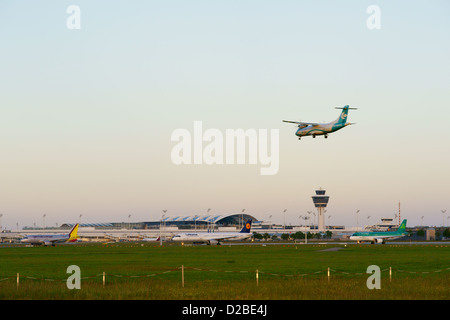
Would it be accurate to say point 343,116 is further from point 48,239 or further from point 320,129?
point 48,239

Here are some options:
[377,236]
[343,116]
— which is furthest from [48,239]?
[343,116]

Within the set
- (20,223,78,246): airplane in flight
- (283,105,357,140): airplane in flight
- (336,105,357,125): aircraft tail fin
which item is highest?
(336,105,357,125): aircraft tail fin

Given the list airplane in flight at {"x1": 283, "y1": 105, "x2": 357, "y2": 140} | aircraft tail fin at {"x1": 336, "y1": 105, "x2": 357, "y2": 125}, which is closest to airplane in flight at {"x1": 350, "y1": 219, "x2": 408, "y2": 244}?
aircraft tail fin at {"x1": 336, "y1": 105, "x2": 357, "y2": 125}

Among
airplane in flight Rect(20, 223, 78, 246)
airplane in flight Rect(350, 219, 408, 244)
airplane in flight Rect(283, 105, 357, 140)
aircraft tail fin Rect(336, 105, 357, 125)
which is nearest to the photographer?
airplane in flight Rect(283, 105, 357, 140)

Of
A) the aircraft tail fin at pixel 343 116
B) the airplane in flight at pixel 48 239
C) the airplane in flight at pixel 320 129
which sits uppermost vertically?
the aircraft tail fin at pixel 343 116

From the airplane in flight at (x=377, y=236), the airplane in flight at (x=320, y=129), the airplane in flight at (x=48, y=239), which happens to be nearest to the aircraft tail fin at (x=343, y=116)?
the airplane in flight at (x=320, y=129)

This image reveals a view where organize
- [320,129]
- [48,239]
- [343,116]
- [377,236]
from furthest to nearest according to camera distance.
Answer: [377,236]
[48,239]
[343,116]
[320,129]

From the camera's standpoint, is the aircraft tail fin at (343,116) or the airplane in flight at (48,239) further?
the airplane in flight at (48,239)

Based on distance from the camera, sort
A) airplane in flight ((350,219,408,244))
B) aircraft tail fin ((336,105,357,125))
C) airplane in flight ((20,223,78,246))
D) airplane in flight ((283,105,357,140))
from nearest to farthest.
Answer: airplane in flight ((283,105,357,140)) → aircraft tail fin ((336,105,357,125)) → airplane in flight ((20,223,78,246)) → airplane in flight ((350,219,408,244))

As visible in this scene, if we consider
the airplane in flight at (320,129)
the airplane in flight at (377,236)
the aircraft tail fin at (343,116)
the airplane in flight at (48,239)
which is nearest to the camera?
the airplane in flight at (320,129)

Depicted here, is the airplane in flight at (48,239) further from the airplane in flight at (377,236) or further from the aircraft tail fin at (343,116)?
the aircraft tail fin at (343,116)

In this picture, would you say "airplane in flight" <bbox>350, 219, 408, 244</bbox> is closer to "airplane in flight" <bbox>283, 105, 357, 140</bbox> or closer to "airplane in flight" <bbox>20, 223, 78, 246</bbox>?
"airplane in flight" <bbox>20, 223, 78, 246</bbox>
